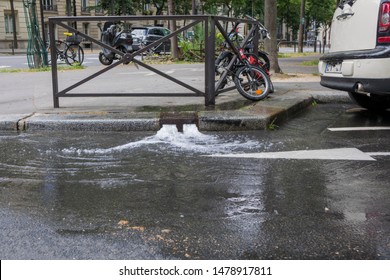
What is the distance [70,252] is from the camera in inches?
105

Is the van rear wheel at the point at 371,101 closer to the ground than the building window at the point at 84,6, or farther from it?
closer to the ground

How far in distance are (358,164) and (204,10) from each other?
137 feet

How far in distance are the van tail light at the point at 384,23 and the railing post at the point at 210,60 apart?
217cm

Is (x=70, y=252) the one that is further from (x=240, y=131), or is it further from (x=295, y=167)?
(x=240, y=131)

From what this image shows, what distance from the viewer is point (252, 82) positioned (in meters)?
7.26

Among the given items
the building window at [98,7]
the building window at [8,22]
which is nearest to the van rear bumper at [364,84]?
the building window at [8,22]

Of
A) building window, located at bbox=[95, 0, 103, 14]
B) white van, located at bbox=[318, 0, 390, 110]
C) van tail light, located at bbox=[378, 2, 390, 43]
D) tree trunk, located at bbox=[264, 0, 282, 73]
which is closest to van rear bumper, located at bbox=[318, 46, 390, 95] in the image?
white van, located at bbox=[318, 0, 390, 110]

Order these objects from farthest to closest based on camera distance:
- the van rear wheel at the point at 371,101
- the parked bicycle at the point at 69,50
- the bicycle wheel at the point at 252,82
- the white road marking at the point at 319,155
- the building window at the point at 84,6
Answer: the building window at the point at 84,6 < the parked bicycle at the point at 69,50 < the van rear wheel at the point at 371,101 < the bicycle wheel at the point at 252,82 < the white road marking at the point at 319,155

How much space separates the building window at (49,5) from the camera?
44.9 metres

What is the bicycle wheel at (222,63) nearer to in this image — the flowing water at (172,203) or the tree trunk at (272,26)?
the flowing water at (172,203)

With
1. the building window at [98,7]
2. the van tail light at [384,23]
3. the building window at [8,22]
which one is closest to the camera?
the van tail light at [384,23]

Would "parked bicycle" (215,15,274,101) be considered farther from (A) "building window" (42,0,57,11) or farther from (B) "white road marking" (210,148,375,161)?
(A) "building window" (42,0,57,11)
